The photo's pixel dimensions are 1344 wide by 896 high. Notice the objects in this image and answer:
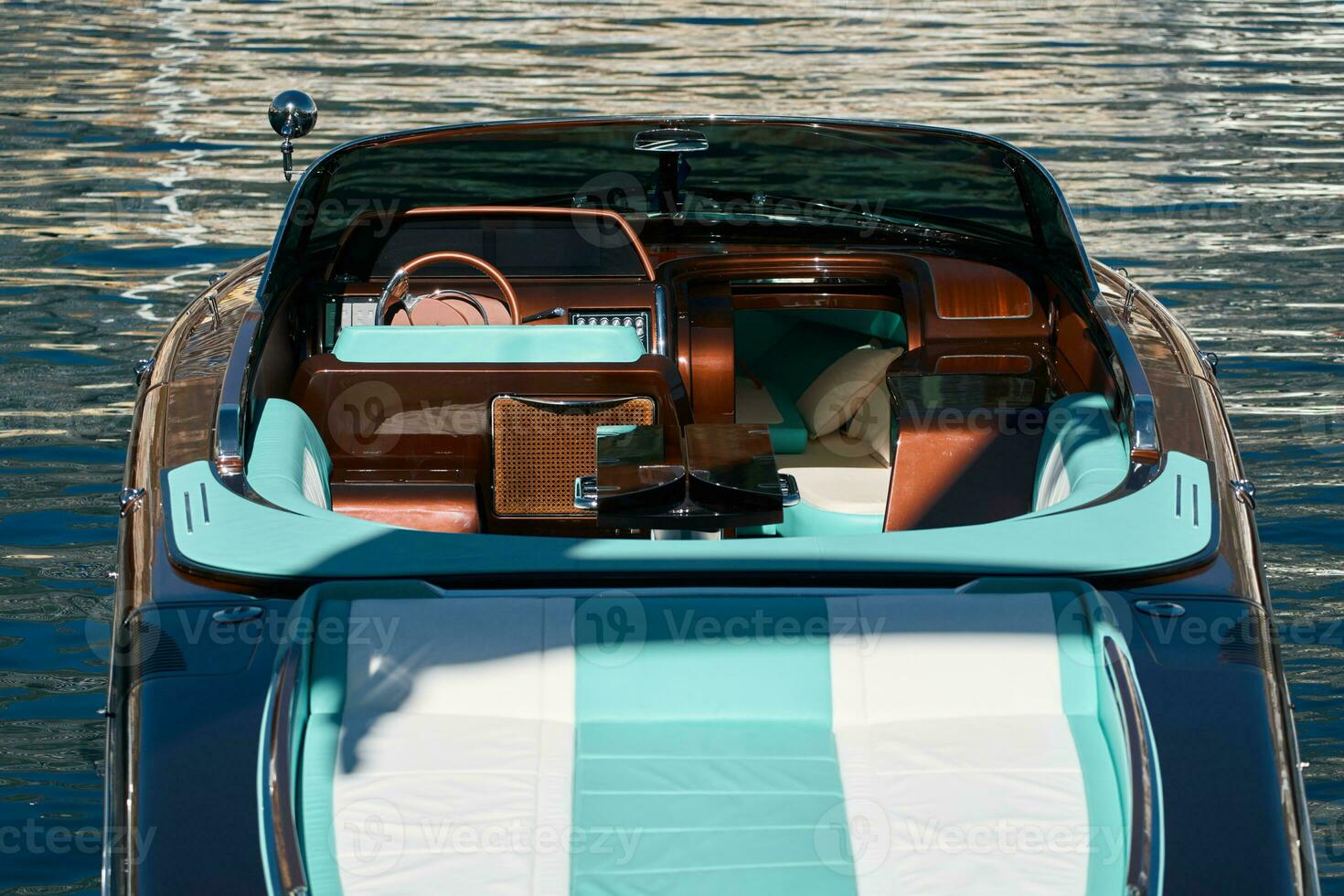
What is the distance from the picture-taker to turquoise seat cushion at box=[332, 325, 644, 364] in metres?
3.33

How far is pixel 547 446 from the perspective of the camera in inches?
132

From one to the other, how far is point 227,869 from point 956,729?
100 cm

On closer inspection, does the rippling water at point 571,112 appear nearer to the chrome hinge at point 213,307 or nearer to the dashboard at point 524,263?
the chrome hinge at point 213,307

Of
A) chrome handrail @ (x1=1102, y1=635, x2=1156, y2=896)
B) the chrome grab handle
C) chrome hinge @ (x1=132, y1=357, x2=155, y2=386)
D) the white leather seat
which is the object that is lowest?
chrome handrail @ (x1=1102, y1=635, x2=1156, y2=896)

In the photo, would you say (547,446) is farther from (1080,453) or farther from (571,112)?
(571,112)

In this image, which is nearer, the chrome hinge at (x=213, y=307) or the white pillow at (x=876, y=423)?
the chrome hinge at (x=213, y=307)

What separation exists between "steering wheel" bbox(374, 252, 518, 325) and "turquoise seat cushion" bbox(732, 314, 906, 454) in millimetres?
959

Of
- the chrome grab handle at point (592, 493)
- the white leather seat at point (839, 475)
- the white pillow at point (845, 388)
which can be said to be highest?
the white pillow at point (845, 388)

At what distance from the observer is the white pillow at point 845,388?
4461 mm

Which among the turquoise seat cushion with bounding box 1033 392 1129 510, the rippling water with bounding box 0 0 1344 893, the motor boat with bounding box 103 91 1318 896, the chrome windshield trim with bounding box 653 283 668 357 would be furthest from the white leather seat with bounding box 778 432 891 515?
the rippling water with bounding box 0 0 1344 893

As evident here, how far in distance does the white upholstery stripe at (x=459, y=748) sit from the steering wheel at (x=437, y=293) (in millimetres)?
1818

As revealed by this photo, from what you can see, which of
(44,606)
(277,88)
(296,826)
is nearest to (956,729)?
(296,826)

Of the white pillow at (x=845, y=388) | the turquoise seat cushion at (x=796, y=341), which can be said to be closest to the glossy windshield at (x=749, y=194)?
the turquoise seat cushion at (x=796, y=341)

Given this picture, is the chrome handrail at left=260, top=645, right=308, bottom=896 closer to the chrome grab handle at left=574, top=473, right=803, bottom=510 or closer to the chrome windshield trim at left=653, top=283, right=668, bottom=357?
the chrome grab handle at left=574, top=473, right=803, bottom=510
